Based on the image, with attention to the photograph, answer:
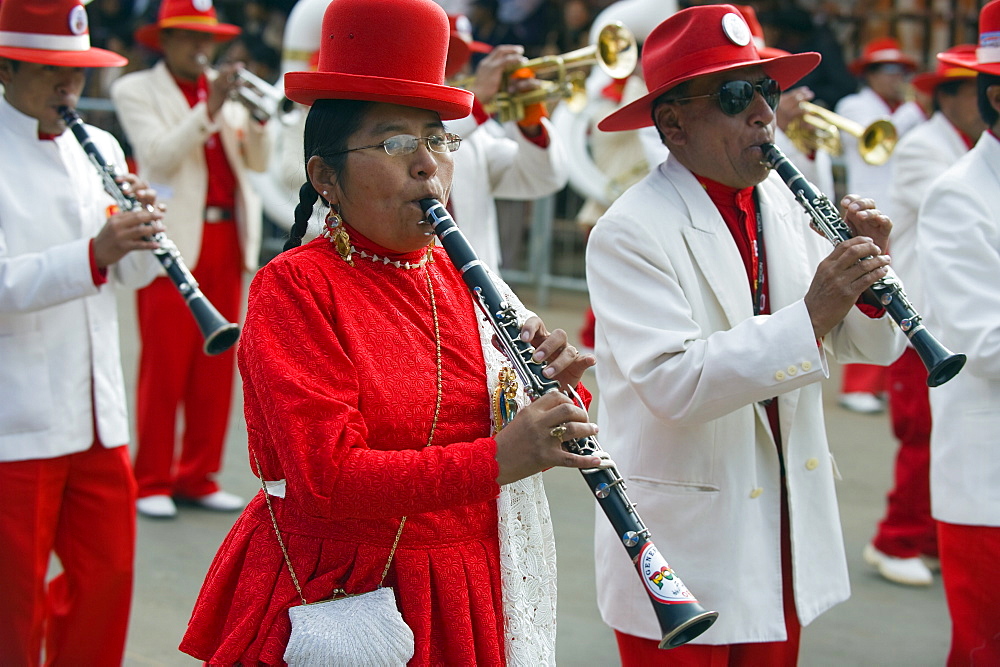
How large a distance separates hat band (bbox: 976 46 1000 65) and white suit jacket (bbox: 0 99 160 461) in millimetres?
2611

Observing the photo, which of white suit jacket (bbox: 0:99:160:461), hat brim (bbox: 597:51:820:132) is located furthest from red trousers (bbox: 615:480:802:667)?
white suit jacket (bbox: 0:99:160:461)

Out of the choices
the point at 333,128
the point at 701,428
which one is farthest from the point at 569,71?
the point at 333,128

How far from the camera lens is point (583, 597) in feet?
15.9

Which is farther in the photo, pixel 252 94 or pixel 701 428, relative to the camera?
pixel 252 94

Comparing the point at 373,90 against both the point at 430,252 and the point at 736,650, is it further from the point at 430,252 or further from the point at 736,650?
the point at 736,650

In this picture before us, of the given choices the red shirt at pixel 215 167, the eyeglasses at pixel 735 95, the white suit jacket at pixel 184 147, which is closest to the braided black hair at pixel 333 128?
the eyeglasses at pixel 735 95

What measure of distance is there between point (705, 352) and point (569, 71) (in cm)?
291

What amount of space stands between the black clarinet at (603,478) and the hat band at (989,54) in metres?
1.90

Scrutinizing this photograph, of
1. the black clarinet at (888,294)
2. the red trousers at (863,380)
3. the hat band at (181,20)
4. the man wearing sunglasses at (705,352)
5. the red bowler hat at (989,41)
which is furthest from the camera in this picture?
the red trousers at (863,380)

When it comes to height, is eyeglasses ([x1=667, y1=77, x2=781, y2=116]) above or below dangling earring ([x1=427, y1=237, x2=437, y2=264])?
above

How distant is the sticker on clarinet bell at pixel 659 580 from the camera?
2.07 m

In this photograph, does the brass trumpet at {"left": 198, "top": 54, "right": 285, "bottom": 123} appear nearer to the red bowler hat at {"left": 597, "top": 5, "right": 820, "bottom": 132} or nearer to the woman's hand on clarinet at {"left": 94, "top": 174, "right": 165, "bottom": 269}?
the woman's hand on clarinet at {"left": 94, "top": 174, "right": 165, "bottom": 269}

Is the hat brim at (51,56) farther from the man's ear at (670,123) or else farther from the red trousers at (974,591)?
the red trousers at (974,591)

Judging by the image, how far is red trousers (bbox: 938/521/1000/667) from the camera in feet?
10.6
